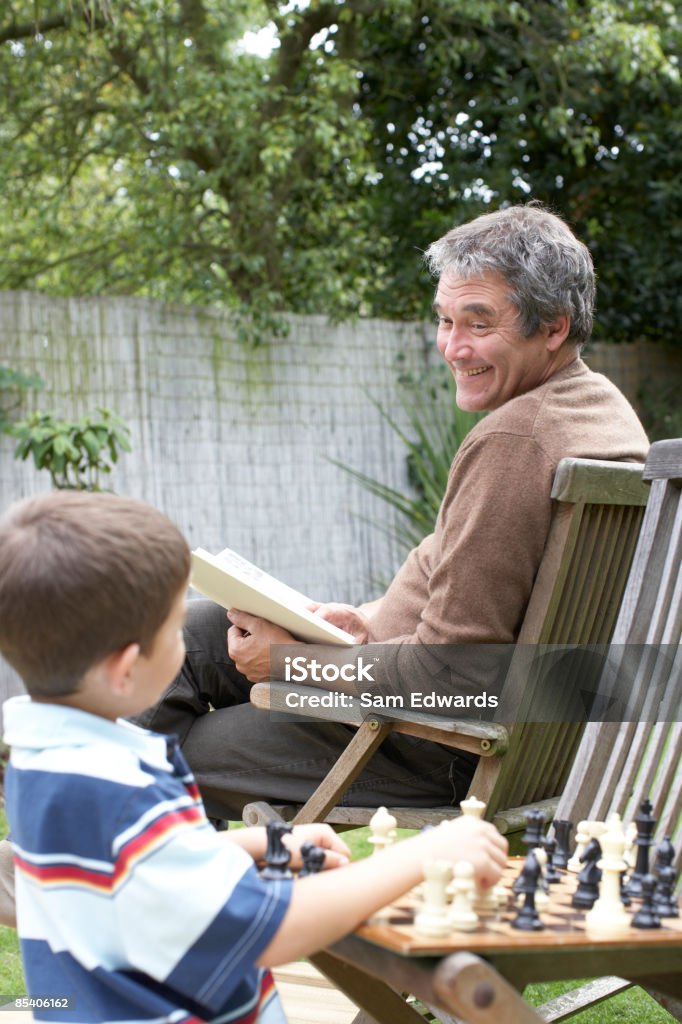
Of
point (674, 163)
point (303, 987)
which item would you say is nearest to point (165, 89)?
point (674, 163)

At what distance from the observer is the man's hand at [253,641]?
2553 millimetres

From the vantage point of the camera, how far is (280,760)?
2.58 meters

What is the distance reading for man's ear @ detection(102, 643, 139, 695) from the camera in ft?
4.57

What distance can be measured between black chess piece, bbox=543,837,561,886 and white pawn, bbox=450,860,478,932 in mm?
285

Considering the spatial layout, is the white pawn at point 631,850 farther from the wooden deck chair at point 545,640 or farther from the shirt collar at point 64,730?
the shirt collar at point 64,730

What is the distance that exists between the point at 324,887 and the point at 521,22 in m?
8.18

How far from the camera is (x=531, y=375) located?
268 centimetres

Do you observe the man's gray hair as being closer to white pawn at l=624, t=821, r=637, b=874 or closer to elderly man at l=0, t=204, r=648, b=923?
elderly man at l=0, t=204, r=648, b=923

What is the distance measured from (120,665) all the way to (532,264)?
1571 mm

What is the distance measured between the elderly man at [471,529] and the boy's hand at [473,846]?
2.86ft

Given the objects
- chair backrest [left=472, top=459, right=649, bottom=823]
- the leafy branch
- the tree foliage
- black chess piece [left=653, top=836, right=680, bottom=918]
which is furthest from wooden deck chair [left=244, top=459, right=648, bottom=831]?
the tree foliage

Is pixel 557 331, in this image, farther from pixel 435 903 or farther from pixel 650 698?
pixel 435 903

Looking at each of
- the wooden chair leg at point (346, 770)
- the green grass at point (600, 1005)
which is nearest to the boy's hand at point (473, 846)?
the wooden chair leg at point (346, 770)

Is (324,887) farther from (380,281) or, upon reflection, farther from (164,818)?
(380,281)
